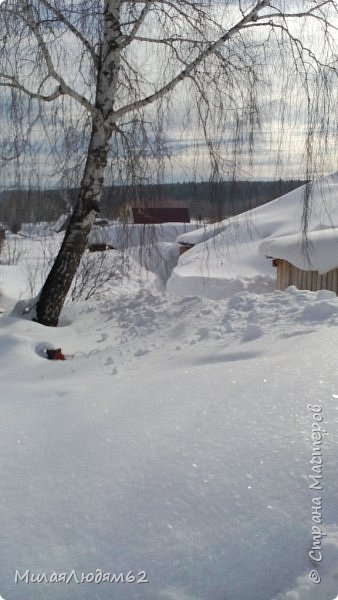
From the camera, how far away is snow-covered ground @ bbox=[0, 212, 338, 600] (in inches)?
84.4

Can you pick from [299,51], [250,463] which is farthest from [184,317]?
[250,463]

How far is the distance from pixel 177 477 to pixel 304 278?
37.1ft

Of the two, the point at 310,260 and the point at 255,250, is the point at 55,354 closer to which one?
the point at 310,260

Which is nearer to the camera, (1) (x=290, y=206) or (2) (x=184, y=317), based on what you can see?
(2) (x=184, y=317)

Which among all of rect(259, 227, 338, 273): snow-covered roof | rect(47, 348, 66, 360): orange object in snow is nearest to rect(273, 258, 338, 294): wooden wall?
Result: rect(259, 227, 338, 273): snow-covered roof

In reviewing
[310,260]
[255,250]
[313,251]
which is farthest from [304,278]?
[255,250]

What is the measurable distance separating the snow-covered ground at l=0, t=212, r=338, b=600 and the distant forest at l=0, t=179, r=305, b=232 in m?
2.28

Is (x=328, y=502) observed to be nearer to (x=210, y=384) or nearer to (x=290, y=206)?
(x=210, y=384)

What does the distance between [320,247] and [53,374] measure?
29.7 ft

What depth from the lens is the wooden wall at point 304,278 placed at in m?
12.9

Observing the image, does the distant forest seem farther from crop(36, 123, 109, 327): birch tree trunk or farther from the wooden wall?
the wooden wall

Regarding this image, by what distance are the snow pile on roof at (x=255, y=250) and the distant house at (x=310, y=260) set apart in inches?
0.9

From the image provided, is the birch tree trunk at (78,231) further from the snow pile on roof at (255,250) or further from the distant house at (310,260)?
the snow pile on roof at (255,250)

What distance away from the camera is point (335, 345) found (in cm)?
405
